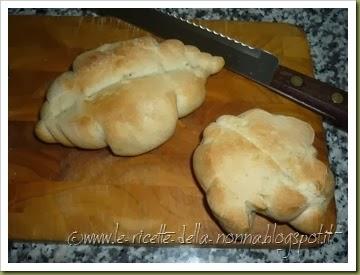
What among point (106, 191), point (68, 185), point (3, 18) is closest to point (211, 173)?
point (106, 191)

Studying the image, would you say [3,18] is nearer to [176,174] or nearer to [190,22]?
[190,22]

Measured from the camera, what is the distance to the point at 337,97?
1.20 m

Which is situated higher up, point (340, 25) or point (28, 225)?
point (340, 25)

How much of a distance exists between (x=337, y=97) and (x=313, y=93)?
0.25 ft

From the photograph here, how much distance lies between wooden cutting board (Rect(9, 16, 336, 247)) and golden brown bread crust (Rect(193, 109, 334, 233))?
0.10 m

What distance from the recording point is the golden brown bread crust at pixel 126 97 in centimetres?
110

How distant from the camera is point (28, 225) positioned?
44.7 inches

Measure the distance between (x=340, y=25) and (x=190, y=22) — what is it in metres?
0.63

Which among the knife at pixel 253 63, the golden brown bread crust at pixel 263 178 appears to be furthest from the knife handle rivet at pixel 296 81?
the golden brown bread crust at pixel 263 178

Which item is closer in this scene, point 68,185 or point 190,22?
point 68,185

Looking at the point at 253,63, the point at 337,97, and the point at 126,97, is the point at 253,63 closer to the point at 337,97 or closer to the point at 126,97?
the point at 337,97

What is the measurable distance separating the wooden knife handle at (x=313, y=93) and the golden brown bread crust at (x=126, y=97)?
256 millimetres

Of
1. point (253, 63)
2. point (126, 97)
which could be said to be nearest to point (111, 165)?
point (126, 97)

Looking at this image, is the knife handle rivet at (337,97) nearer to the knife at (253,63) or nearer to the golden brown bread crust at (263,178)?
the knife at (253,63)
